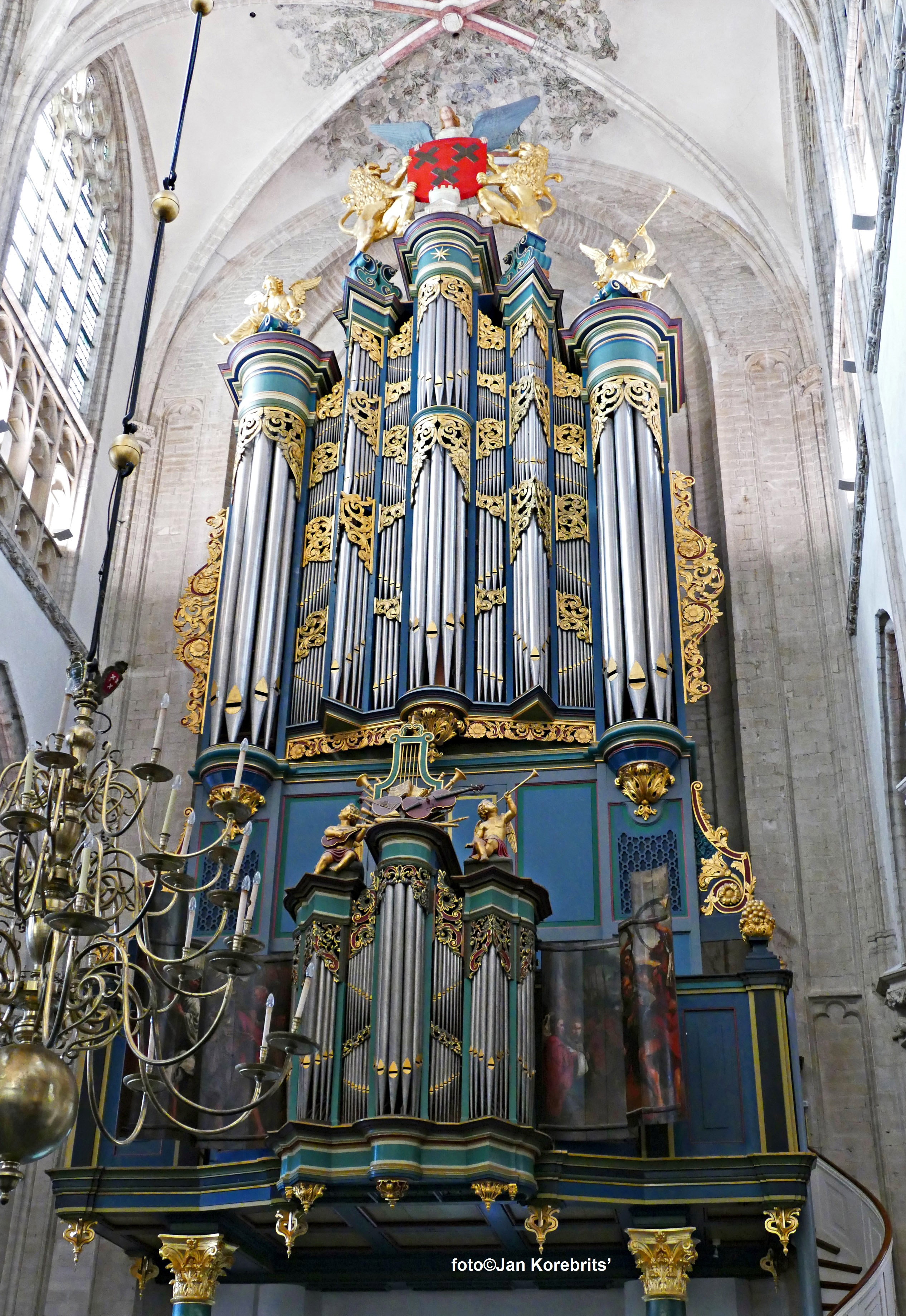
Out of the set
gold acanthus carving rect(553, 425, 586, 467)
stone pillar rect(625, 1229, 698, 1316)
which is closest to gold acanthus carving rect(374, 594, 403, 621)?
gold acanthus carving rect(553, 425, 586, 467)

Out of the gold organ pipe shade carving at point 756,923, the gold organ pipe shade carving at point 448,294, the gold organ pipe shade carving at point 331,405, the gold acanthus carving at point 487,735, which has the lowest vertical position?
the gold organ pipe shade carving at point 756,923


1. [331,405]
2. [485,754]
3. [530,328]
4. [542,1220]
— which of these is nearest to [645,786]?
[485,754]

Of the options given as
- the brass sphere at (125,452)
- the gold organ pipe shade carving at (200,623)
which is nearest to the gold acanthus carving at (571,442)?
the gold organ pipe shade carving at (200,623)

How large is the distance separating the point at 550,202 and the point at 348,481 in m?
4.26

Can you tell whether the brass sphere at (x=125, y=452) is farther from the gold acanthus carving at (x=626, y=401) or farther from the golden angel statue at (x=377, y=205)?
the golden angel statue at (x=377, y=205)

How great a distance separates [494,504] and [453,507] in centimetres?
39

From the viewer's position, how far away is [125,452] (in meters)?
7.65

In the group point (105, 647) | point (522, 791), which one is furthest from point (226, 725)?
point (105, 647)

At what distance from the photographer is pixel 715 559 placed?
12258 mm

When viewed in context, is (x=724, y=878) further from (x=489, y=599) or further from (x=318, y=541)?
(x=318, y=541)

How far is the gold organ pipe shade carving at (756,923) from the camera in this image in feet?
32.4

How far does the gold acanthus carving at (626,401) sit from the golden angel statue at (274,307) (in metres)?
3.23

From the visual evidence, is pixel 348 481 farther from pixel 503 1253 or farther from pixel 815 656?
pixel 503 1253

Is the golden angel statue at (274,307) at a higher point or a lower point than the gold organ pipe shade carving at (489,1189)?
higher
